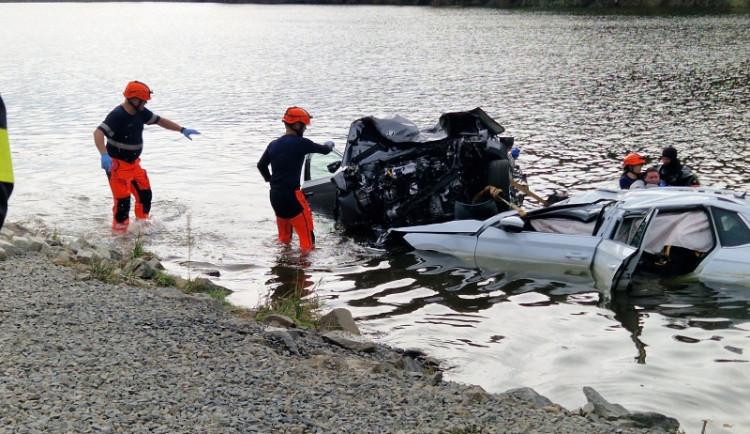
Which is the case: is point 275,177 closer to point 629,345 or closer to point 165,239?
point 165,239

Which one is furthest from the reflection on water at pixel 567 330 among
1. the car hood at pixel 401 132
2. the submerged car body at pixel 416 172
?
the car hood at pixel 401 132

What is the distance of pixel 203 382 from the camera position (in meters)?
5.90

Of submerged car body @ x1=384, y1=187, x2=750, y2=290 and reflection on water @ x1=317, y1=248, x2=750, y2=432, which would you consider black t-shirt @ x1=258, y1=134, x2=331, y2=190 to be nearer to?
reflection on water @ x1=317, y1=248, x2=750, y2=432

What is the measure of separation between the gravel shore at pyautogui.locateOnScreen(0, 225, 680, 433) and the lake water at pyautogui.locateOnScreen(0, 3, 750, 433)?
4.81 ft

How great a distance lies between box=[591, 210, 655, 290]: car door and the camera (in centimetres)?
972

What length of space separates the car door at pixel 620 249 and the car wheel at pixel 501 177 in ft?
7.98

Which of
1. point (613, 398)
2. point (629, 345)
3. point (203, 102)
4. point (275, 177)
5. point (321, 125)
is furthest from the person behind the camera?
point (203, 102)

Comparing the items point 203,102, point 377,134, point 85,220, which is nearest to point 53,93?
point 203,102

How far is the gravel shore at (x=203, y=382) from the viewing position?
5238 millimetres

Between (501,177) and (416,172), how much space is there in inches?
49.2

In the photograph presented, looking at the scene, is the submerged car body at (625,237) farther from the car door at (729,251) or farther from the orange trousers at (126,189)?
the orange trousers at (126,189)

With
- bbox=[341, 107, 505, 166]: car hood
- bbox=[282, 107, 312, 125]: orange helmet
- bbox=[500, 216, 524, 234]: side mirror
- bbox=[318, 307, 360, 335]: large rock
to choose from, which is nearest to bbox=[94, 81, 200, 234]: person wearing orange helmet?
bbox=[282, 107, 312, 125]: orange helmet

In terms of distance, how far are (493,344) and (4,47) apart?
5478cm

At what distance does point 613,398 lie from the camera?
7.27 metres
